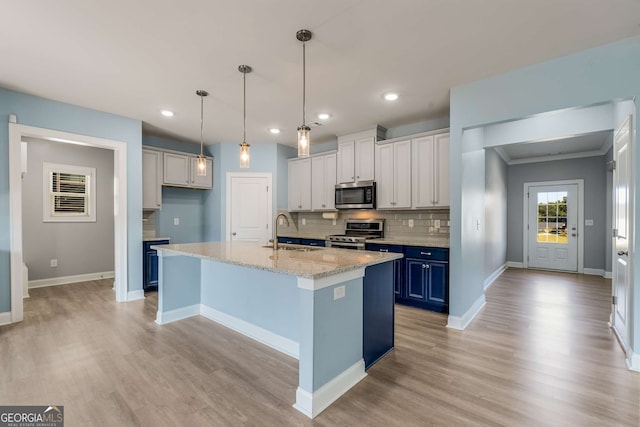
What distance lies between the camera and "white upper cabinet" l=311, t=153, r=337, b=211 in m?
5.30

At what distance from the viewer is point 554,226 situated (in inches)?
266

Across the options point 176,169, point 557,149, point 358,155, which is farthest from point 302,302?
point 557,149

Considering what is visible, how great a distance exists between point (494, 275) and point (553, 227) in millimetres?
2206

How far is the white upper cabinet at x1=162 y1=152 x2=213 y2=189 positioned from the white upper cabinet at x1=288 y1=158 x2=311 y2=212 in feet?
5.32

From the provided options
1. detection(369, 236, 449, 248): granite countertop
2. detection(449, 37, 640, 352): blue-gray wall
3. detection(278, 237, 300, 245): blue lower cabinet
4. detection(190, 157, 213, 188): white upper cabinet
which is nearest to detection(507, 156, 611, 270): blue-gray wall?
detection(449, 37, 640, 352): blue-gray wall

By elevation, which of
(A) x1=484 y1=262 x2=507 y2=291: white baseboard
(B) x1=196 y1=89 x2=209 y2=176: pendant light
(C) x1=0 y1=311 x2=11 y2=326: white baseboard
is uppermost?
(B) x1=196 y1=89 x2=209 y2=176: pendant light

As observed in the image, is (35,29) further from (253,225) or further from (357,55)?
(253,225)

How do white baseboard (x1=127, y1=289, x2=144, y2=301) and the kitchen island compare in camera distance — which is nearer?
the kitchen island

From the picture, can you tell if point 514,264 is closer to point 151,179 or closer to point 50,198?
point 151,179

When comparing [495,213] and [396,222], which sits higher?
[495,213]

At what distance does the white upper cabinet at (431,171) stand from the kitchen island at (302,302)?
1.82 metres

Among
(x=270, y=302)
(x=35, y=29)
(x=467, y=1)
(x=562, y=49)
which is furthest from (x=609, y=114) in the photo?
(x=35, y=29)

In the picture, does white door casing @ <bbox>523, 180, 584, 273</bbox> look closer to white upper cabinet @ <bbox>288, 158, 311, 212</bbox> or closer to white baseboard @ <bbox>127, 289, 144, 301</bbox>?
white upper cabinet @ <bbox>288, 158, 311, 212</bbox>

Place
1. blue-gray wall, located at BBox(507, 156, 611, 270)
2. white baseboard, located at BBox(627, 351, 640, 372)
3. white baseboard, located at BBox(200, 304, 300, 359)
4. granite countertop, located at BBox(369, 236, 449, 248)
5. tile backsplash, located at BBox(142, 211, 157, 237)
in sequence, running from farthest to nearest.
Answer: blue-gray wall, located at BBox(507, 156, 611, 270) → tile backsplash, located at BBox(142, 211, 157, 237) → granite countertop, located at BBox(369, 236, 449, 248) → white baseboard, located at BBox(200, 304, 300, 359) → white baseboard, located at BBox(627, 351, 640, 372)
